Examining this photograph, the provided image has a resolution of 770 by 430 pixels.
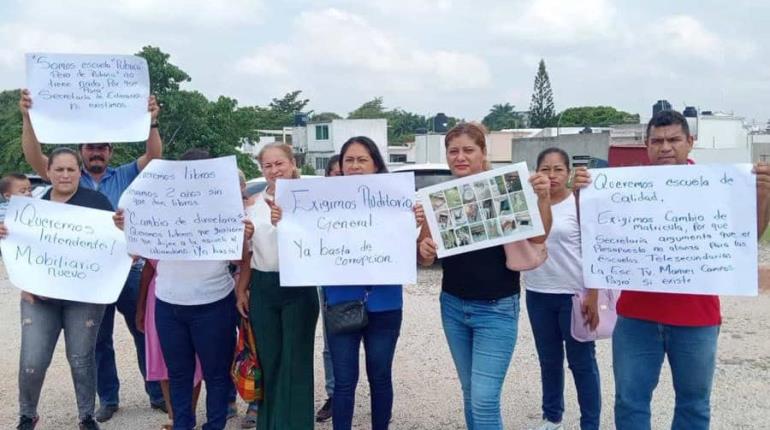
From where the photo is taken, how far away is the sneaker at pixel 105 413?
4.70 m

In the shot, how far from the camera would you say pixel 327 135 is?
179ft

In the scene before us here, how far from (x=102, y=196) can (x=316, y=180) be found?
5.07ft

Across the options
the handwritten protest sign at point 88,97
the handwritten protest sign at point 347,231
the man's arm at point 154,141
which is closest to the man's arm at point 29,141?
the handwritten protest sign at point 88,97

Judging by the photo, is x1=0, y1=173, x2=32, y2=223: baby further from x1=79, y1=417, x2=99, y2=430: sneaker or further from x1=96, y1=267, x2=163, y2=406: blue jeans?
x1=79, y1=417, x2=99, y2=430: sneaker

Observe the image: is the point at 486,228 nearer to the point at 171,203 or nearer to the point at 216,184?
the point at 216,184

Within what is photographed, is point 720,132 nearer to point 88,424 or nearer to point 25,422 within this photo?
point 88,424

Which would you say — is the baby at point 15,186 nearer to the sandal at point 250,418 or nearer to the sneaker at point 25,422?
the sneaker at point 25,422

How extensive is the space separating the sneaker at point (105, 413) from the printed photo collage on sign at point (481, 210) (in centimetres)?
296

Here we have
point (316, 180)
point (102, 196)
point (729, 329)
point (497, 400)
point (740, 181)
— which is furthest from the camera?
point (729, 329)

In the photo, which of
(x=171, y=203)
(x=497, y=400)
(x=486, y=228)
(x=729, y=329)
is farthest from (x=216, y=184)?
(x=729, y=329)

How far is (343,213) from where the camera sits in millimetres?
3688

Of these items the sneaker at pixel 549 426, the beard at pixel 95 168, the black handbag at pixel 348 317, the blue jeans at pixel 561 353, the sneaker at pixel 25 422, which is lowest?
the sneaker at pixel 549 426

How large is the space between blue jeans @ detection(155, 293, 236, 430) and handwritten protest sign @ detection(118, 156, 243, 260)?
1.20 feet

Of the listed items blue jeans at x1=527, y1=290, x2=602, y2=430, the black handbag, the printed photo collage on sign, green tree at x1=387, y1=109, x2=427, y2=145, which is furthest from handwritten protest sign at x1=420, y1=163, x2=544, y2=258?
green tree at x1=387, y1=109, x2=427, y2=145
